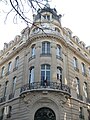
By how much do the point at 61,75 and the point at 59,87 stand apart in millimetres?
2083

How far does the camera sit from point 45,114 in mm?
16562

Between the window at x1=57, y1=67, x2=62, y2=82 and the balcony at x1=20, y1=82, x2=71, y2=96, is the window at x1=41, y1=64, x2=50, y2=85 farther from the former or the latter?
the window at x1=57, y1=67, x2=62, y2=82

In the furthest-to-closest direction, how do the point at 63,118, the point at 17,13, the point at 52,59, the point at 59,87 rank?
the point at 52,59, the point at 59,87, the point at 63,118, the point at 17,13

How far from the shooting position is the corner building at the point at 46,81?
16.7 meters

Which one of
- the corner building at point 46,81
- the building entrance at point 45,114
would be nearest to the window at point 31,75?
the corner building at point 46,81

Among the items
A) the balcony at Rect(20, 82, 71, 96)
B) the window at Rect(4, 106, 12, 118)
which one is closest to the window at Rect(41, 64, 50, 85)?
the balcony at Rect(20, 82, 71, 96)

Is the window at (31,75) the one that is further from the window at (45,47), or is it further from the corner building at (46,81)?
the window at (45,47)

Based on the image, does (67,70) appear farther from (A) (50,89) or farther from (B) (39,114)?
(B) (39,114)

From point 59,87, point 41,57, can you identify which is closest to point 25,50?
point 41,57

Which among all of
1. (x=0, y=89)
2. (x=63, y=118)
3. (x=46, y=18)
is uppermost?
(x=46, y=18)

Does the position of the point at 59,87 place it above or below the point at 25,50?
below

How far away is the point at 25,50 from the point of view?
22.1 metres

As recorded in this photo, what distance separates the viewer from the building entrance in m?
16.5

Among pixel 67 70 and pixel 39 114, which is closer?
pixel 39 114
